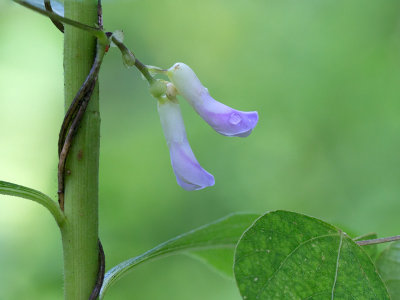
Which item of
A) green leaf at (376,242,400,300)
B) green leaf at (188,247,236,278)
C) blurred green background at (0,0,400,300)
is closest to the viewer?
green leaf at (376,242,400,300)

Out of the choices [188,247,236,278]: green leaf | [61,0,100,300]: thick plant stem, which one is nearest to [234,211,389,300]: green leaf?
[61,0,100,300]: thick plant stem

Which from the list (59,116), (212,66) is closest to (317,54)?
(212,66)

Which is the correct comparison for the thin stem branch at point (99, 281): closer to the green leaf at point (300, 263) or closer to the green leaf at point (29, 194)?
the green leaf at point (29, 194)

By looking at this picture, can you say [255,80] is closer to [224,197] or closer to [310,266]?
[224,197]

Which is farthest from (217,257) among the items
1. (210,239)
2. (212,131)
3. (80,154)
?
(212,131)

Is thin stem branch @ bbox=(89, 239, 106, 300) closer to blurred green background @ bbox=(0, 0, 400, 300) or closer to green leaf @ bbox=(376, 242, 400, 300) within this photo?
green leaf @ bbox=(376, 242, 400, 300)

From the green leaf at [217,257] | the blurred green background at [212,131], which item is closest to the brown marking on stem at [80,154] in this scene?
the green leaf at [217,257]
